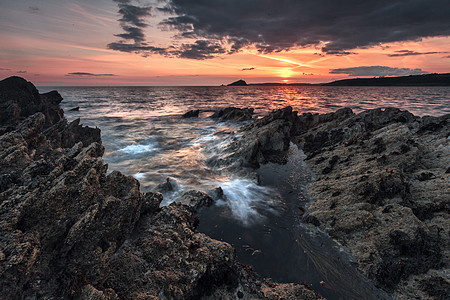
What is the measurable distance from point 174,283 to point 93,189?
156 inches

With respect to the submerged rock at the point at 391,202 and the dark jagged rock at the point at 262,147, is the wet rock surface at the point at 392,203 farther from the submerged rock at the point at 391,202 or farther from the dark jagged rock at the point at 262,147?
the dark jagged rock at the point at 262,147

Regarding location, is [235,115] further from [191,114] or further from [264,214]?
[264,214]

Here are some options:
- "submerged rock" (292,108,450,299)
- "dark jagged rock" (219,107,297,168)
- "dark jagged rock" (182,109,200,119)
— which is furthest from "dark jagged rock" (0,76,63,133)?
"submerged rock" (292,108,450,299)

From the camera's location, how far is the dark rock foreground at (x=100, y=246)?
514 cm

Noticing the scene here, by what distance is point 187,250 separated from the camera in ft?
23.1

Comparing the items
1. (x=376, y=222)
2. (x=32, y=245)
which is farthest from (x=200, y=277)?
(x=376, y=222)

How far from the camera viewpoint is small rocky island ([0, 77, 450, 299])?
18.1 feet

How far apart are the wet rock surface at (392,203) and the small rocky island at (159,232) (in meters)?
0.05

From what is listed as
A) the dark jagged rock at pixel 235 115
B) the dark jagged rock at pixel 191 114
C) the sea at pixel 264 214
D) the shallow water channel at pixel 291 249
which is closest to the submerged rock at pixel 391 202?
the shallow water channel at pixel 291 249

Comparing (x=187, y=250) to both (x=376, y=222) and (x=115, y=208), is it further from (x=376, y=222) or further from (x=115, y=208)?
(x=376, y=222)

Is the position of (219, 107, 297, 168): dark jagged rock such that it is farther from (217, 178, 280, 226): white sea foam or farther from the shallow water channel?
the shallow water channel

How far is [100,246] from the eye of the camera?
6.25 meters

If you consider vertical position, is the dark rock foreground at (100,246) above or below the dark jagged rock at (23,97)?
below

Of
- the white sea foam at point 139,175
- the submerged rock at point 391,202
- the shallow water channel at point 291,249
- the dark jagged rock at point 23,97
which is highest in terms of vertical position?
the dark jagged rock at point 23,97
